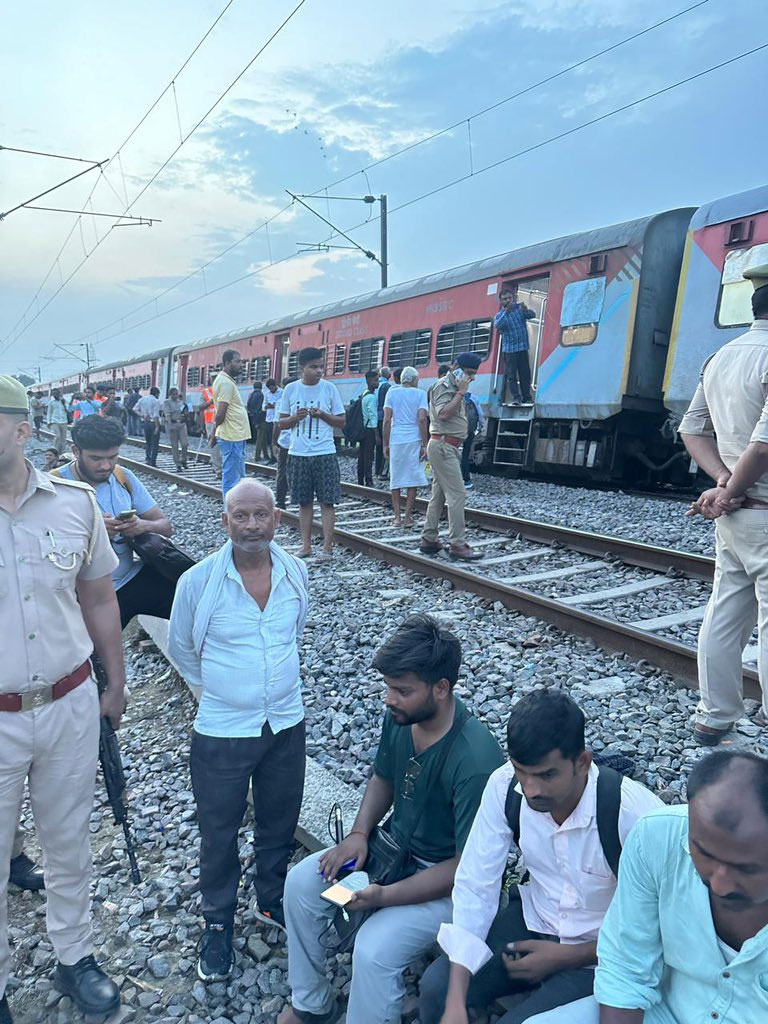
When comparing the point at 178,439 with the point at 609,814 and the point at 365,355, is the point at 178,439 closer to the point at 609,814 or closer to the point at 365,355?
the point at 365,355

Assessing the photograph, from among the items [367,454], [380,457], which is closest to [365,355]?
[380,457]

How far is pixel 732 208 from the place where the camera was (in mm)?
8812

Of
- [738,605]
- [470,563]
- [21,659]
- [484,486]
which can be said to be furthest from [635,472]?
[21,659]

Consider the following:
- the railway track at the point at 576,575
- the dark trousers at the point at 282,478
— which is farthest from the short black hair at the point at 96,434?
the dark trousers at the point at 282,478

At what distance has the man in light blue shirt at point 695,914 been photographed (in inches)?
57.5

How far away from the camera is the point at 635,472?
40.9ft

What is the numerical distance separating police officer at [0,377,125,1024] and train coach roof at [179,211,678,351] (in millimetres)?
9543

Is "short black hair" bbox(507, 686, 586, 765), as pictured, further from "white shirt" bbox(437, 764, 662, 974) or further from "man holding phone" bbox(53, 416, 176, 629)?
"man holding phone" bbox(53, 416, 176, 629)

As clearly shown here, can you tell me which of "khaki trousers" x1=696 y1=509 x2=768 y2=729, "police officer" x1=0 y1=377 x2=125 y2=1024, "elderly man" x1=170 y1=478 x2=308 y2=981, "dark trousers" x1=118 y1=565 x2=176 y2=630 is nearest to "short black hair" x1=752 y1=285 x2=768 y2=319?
"khaki trousers" x1=696 y1=509 x2=768 y2=729

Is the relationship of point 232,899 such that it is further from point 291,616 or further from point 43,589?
point 43,589

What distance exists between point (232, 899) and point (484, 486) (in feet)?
32.8

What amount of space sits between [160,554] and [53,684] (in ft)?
5.07

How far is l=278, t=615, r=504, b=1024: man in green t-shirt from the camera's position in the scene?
2.17 meters

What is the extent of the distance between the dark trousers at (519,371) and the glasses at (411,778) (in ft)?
33.5
